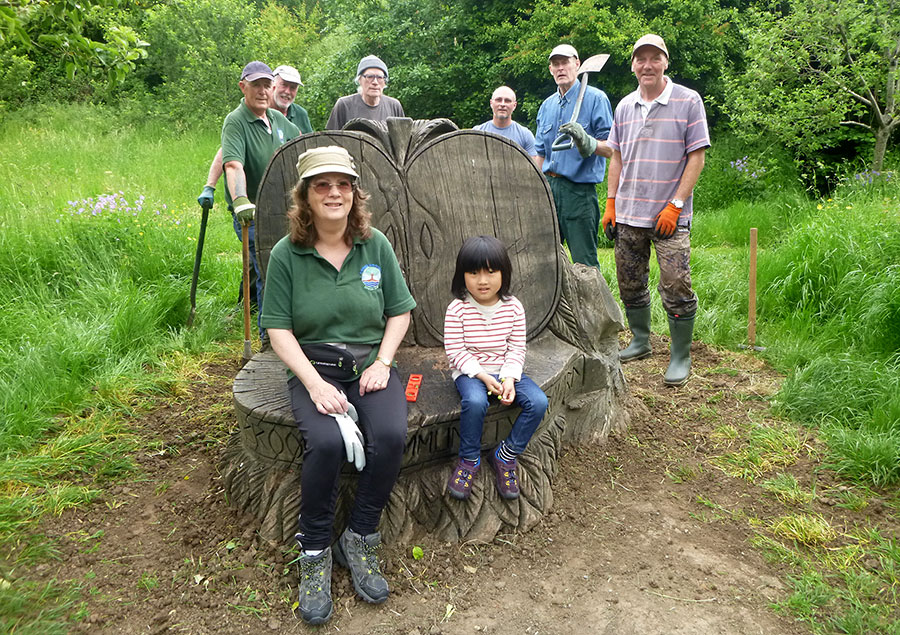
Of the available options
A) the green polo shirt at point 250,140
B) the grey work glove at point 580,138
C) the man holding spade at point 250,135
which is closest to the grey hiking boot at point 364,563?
the man holding spade at point 250,135

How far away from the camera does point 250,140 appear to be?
151 inches

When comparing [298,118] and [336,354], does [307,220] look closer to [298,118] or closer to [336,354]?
[336,354]

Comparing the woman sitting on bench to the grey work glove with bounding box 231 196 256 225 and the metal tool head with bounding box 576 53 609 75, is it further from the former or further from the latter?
the metal tool head with bounding box 576 53 609 75

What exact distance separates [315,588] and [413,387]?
812 mm

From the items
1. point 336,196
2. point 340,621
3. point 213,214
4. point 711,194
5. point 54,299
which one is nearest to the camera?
point 340,621

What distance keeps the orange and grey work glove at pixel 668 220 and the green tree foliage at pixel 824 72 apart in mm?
5687

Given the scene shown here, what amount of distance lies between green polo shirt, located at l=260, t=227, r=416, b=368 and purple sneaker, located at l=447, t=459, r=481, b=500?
1.76 feet

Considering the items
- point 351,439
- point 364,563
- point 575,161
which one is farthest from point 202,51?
point 364,563

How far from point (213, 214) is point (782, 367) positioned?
22.8 feet

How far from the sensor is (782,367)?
414 cm

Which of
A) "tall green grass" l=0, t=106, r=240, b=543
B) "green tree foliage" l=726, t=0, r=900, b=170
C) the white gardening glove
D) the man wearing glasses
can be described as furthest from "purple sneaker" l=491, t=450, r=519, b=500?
"green tree foliage" l=726, t=0, r=900, b=170

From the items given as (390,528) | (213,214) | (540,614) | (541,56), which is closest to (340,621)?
(390,528)

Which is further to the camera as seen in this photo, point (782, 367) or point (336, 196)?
point (782, 367)

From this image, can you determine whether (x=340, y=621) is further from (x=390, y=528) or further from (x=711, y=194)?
(x=711, y=194)
